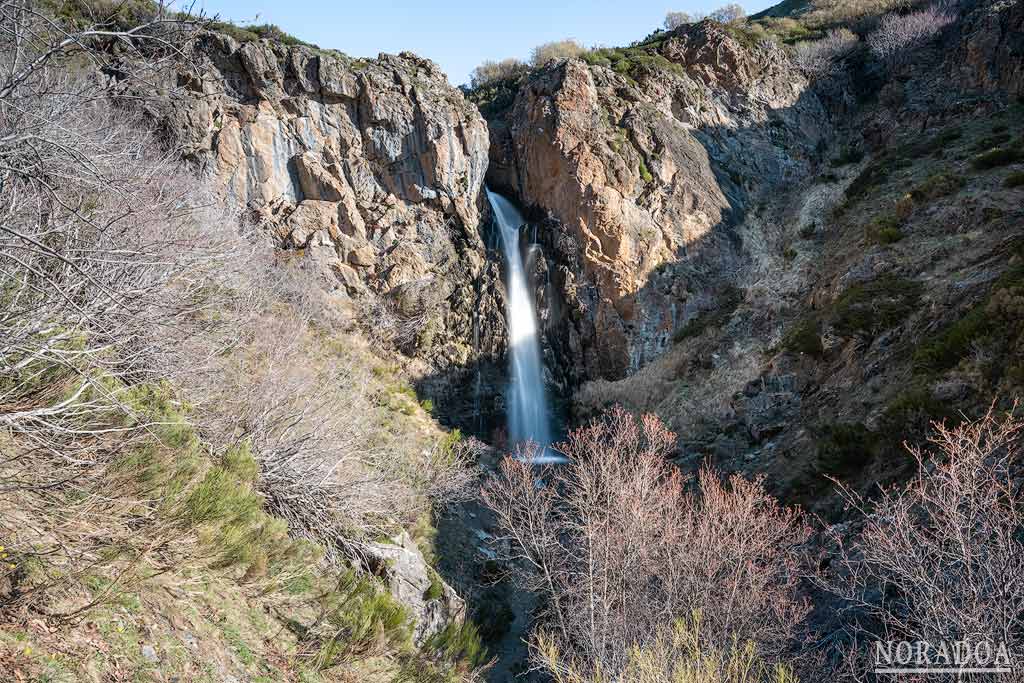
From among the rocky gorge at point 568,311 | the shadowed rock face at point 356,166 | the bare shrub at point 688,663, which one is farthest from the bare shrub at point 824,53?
the bare shrub at point 688,663

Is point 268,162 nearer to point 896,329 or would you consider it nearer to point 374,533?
point 374,533

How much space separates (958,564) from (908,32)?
41.9 m

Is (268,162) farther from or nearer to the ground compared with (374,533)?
farther from the ground

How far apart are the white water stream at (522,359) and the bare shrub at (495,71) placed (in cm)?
2323

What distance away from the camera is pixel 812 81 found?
38812 mm

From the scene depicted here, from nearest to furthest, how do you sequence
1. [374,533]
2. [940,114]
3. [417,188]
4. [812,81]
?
[374,533]
[417,188]
[940,114]
[812,81]

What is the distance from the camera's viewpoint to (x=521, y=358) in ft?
87.6

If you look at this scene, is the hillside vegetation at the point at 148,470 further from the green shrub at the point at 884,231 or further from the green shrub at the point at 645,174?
the green shrub at the point at 645,174

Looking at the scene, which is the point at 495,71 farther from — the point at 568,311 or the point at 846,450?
the point at 846,450

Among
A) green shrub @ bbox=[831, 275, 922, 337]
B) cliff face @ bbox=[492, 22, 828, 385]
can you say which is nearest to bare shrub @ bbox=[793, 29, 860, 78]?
cliff face @ bbox=[492, 22, 828, 385]

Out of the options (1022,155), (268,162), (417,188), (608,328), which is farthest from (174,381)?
(1022,155)

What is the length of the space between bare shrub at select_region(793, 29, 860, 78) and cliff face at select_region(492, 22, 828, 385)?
6.32 metres

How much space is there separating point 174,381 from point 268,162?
17117 mm

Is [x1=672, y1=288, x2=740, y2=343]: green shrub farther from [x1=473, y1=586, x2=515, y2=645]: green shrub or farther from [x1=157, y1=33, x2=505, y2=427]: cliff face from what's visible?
[x1=473, y1=586, x2=515, y2=645]: green shrub
